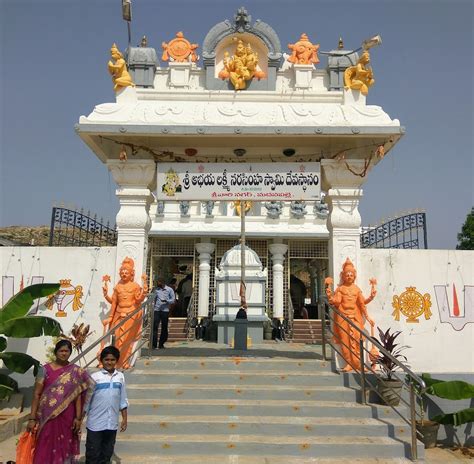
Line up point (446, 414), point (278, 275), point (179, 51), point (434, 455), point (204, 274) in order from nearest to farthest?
point (434, 455)
point (446, 414)
point (179, 51)
point (204, 274)
point (278, 275)

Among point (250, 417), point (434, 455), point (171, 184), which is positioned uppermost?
point (171, 184)

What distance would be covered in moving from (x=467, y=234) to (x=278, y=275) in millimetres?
20241

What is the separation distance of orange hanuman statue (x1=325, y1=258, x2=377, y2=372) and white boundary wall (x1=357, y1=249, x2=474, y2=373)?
44cm

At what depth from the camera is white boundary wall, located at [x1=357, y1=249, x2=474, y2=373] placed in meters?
6.85

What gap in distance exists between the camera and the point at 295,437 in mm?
4719

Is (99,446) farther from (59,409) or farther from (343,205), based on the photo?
(343,205)

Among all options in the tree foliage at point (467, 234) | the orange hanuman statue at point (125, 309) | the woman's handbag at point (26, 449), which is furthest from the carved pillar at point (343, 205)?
the tree foliage at point (467, 234)

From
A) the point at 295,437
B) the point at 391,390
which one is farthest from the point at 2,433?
the point at 391,390

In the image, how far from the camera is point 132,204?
7012mm

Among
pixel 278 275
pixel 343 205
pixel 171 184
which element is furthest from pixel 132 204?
pixel 278 275

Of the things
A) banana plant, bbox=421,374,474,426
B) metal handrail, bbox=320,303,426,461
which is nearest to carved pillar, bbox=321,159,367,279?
metal handrail, bbox=320,303,426,461

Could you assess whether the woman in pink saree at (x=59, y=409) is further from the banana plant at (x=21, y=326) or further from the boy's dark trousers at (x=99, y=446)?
the banana plant at (x=21, y=326)

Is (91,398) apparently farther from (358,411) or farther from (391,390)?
(391,390)

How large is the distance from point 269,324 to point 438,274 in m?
8.51
